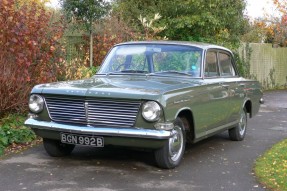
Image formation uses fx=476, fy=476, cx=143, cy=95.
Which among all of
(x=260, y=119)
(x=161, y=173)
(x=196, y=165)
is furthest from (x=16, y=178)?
(x=260, y=119)

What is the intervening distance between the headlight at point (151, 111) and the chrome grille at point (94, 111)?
10 centimetres

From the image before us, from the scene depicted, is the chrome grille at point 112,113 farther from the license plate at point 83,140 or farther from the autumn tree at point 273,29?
the autumn tree at point 273,29

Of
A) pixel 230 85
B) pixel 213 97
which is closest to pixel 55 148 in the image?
pixel 213 97

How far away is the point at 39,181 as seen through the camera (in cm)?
565

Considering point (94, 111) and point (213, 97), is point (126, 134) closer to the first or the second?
point (94, 111)

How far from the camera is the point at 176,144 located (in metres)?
6.39

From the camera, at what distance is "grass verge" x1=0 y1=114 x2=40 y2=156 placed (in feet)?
24.3

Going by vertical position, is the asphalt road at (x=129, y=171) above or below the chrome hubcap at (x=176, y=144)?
below

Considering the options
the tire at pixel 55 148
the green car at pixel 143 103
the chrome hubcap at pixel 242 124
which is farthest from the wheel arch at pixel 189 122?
the chrome hubcap at pixel 242 124

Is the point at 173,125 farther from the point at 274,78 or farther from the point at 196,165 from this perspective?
the point at 274,78

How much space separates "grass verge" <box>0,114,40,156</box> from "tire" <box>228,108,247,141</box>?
3484mm

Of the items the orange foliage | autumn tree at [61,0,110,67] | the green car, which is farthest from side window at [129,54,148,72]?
autumn tree at [61,0,110,67]

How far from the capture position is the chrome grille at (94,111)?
5.86 metres

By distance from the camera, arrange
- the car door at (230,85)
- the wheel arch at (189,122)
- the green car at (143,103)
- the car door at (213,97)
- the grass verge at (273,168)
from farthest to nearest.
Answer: the car door at (230,85) < the car door at (213,97) < the wheel arch at (189,122) < the green car at (143,103) < the grass verge at (273,168)
